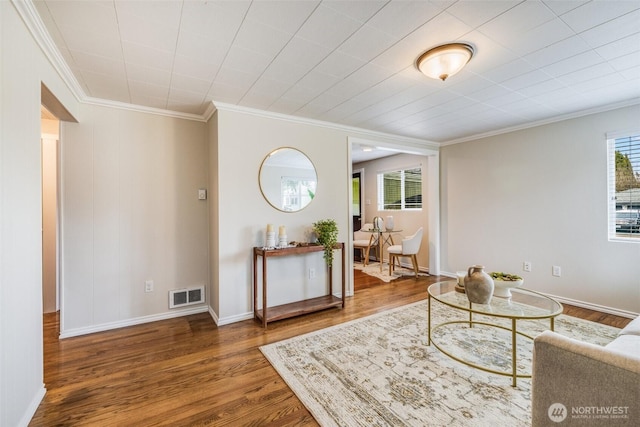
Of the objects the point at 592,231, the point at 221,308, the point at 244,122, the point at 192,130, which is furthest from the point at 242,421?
the point at 592,231

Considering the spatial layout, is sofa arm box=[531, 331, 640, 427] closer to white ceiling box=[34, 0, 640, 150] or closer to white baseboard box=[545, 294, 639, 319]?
white ceiling box=[34, 0, 640, 150]

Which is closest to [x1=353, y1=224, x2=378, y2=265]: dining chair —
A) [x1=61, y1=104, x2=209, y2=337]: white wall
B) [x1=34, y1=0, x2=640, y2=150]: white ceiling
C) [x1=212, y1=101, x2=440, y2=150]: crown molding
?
[x1=212, y1=101, x2=440, y2=150]: crown molding

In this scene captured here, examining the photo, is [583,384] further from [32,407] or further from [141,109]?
[141,109]

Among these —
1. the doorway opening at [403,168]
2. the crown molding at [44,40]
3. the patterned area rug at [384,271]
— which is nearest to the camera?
the crown molding at [44,40]

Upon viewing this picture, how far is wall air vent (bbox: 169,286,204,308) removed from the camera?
3.05 m

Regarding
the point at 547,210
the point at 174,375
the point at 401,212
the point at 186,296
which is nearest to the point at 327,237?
the point at 186,296

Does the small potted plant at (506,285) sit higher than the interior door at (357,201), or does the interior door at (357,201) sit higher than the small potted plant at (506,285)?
the interior door at (357,201)

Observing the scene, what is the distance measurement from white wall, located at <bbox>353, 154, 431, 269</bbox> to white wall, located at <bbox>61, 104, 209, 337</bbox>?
3767 millimetres

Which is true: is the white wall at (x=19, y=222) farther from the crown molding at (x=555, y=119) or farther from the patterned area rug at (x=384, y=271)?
the crown molding at (x=555, y=119)

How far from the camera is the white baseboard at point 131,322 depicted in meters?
2.62

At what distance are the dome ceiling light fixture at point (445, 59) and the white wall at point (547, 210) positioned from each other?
2.36m

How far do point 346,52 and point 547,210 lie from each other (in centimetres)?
328

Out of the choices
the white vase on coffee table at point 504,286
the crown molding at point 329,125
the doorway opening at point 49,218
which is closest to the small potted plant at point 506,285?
the white vase on coffee table at point 504,286

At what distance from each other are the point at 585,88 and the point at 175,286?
4544 mm
